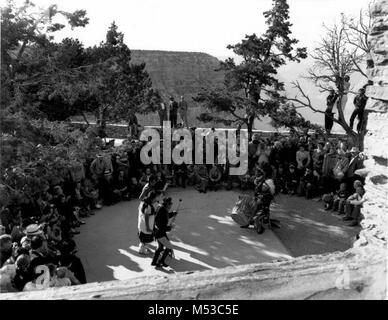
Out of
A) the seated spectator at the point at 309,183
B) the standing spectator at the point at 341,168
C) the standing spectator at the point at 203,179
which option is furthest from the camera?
the standing spectator at the point at 203,179

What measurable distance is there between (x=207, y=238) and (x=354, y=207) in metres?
3.74

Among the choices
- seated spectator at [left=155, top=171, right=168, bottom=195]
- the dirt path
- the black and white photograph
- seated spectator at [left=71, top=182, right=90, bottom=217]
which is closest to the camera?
the black and white photograph

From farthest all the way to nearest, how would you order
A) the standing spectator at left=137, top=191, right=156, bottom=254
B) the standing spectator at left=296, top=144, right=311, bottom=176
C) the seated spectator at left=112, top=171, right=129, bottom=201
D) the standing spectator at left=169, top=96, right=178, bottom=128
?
the standing spectator at left=169, top=96, right=178, bottom=128 < the standing spectator at left=296, top=144, right=311, bottom=176 < the seated spectator at left=112, top=171, right=129, bottom=201 < the standing spectator at left=137, top=191, right=156, bottom=254

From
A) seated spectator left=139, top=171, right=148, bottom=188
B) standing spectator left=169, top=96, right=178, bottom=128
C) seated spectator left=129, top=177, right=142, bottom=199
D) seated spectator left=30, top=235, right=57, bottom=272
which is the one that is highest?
standing spectator left=169, top=96, right=178, bottom=128

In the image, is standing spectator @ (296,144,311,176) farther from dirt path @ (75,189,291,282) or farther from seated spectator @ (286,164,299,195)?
dirt path @ (75,189,291,282)

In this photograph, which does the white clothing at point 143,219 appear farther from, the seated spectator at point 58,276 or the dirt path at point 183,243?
the seated spectator at point 58,276

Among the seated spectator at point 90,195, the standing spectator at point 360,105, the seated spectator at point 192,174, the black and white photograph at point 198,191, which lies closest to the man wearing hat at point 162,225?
the black and white photograph at point 198,191

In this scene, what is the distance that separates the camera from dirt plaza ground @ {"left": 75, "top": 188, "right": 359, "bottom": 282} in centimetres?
836

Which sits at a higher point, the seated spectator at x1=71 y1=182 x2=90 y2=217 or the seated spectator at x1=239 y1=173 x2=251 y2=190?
the seated spectator at x1=239 y1=173 x2=251 y2=190

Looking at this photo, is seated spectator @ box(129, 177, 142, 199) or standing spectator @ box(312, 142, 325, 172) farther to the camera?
standing spectator @ box(312, 142, 325, 172)

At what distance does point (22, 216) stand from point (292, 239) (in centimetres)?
557

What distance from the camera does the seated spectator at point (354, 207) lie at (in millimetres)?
10555

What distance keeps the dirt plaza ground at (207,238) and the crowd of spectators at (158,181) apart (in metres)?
0.44

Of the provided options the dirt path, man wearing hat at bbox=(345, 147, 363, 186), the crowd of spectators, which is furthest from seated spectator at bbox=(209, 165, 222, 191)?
man wearing hat at bbox=(345, 147, 363, 186)
